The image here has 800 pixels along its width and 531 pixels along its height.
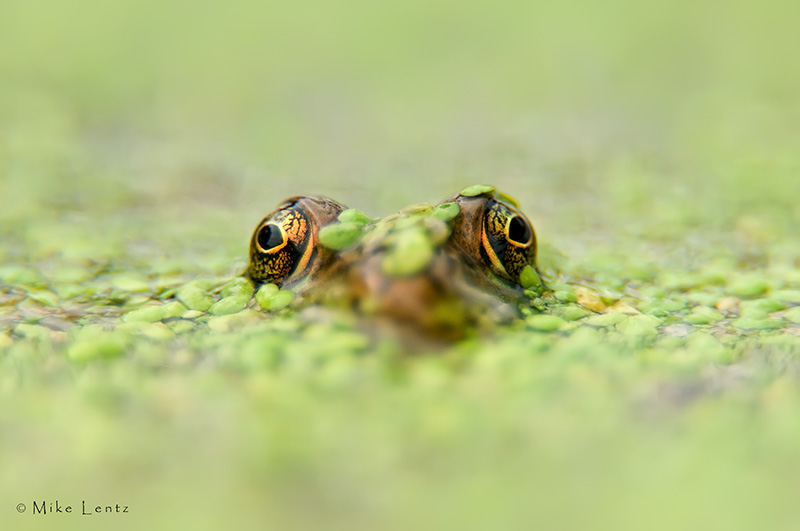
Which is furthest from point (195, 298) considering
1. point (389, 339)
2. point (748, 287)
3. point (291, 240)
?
point (748, 287)

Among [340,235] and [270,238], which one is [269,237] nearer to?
[270,238]

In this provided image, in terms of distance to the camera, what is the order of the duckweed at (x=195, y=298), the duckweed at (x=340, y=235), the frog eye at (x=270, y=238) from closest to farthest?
the duckweed at (x=340, y=235)
the frog eye at (x=270, y=238)
the duckweed at (x=195, y=298)

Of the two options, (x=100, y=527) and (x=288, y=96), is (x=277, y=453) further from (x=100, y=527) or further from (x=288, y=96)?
(x=288, y=96)

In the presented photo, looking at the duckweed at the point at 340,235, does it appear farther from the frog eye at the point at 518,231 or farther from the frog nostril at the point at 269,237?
the frog eye at the point at 518,231

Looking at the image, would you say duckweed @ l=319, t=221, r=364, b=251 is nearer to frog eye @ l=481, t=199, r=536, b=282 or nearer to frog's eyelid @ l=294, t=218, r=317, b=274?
frog's eyelid @ l=294, t=218, r=317, b=274

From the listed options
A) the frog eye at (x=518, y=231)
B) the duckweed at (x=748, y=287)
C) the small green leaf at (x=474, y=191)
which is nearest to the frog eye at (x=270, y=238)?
the small green leaf at (x=474, y=191)

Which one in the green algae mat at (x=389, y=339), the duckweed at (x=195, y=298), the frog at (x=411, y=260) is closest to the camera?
the green algae mat at (x=389, y=339)

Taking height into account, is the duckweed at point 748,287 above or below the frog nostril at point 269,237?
below

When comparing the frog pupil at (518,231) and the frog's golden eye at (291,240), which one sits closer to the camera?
the frog's golden eye at (291,240)
